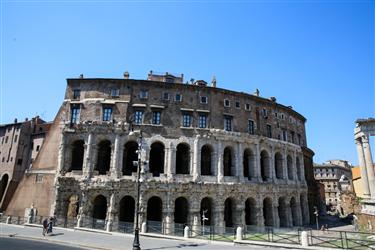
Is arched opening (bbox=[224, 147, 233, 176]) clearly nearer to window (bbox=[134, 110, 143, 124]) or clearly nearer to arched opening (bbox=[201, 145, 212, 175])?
arched opening (bbox=[201, 145, 212, 175])

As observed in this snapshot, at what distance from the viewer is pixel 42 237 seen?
60.7 feet

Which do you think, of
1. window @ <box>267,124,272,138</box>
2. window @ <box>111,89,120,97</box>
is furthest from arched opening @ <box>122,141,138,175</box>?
window @ <box>267,124,272,138</box>

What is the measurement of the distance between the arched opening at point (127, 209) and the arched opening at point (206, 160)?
839cm

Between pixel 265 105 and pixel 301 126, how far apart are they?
33.7 ft

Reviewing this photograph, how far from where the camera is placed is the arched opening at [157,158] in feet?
94.7

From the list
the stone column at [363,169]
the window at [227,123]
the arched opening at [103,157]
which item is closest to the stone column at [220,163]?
the window at [227,123]

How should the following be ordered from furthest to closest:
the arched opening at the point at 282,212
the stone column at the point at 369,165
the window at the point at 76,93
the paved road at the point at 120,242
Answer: the arched opening at the point at 282,212
the window at the point at 76,93
the stone column at the point at 369,165
the paved road at the point at 120,242

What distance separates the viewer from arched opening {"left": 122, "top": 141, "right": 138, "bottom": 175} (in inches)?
1092

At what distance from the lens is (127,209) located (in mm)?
28078

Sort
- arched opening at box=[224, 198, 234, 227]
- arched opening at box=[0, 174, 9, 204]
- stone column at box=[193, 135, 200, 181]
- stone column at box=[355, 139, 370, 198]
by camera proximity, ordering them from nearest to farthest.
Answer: stone column at box=[355, 139, 370, 198] → stone column at box=[193, 135, 200, 181] → arched opening at box=[224, 198, 234, 227] → arched opening at box=[0, 174, 9, 204]

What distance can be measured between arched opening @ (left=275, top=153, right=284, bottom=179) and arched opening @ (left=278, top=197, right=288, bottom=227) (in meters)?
2.87

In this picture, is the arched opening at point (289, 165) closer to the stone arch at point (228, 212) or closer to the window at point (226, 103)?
the stone arch at point (228, 212)

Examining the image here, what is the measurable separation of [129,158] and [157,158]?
306 centimetres

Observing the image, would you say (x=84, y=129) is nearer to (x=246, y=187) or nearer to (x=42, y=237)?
(x=42, y=237)
